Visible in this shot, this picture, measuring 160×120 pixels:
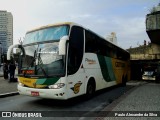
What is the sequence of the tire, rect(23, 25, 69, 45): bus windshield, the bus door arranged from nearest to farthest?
the bus door
rect(23, 25, 69, 45): bus windshield
the tire

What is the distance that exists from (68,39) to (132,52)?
31.9 meters

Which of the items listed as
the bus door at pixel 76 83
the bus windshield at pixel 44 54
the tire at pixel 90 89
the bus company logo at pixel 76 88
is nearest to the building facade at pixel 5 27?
the tire at pixel 90 89

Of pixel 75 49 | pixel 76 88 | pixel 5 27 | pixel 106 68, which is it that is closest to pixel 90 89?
pixel 76 88

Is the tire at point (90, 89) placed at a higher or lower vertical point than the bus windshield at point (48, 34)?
lower

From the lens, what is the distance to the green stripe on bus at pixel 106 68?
517 inches

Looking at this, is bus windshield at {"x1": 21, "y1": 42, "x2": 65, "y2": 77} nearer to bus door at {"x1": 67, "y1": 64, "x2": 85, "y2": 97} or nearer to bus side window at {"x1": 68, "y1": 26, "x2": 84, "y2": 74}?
bus side window at {"x1": 68, "y1": 26, "x2": 84, "y2": 74}

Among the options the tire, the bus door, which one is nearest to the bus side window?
the bus door

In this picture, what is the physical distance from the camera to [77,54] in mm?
9797

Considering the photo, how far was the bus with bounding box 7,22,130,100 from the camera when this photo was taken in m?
8.77

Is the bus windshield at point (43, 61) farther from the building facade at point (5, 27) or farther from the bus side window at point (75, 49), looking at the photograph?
the building facade at point (5, 27)

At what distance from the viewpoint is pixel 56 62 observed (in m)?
8.84

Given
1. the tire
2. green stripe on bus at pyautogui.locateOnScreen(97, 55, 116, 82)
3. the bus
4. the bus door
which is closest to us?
the bus

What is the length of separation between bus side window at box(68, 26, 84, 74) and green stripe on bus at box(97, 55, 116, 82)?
2.84 metres

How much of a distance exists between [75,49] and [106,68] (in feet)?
16.0
